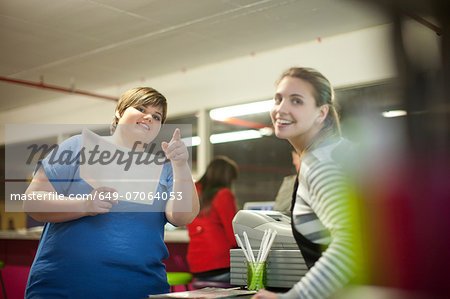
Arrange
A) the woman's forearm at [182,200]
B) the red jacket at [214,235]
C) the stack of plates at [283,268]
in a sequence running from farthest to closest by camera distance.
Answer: the red jacket at [214,235] < the woman's forearm at [182,200] < the stack of plates at [283,268]

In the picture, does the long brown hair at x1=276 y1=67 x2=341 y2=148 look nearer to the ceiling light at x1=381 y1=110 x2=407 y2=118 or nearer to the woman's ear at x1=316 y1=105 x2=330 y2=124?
the woman's ear at x1=316 y1=105 x2=330 y2=124

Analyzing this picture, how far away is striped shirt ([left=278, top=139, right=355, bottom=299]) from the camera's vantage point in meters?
1.06

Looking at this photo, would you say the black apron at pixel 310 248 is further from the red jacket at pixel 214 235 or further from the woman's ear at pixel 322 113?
the red jacket at pixel 214 235

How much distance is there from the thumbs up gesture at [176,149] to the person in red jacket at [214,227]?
2.32 m

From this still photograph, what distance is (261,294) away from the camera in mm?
1199

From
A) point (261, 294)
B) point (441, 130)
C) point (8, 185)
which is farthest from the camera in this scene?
point (8, 185)

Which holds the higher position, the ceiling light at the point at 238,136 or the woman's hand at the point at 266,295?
A: the ceiling light at the point at 238,136

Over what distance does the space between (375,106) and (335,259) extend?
511 millimetres

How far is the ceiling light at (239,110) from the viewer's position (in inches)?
216

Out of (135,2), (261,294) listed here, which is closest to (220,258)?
(135,2)

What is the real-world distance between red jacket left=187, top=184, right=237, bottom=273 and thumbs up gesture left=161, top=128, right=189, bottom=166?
2322 millimetres

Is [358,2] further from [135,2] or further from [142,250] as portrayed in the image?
[135,2]

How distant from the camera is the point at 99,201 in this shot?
1.53 metres

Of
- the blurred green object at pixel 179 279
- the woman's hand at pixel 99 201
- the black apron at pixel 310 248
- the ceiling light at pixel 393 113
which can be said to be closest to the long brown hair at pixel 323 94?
the black apron at pixel 310 248
